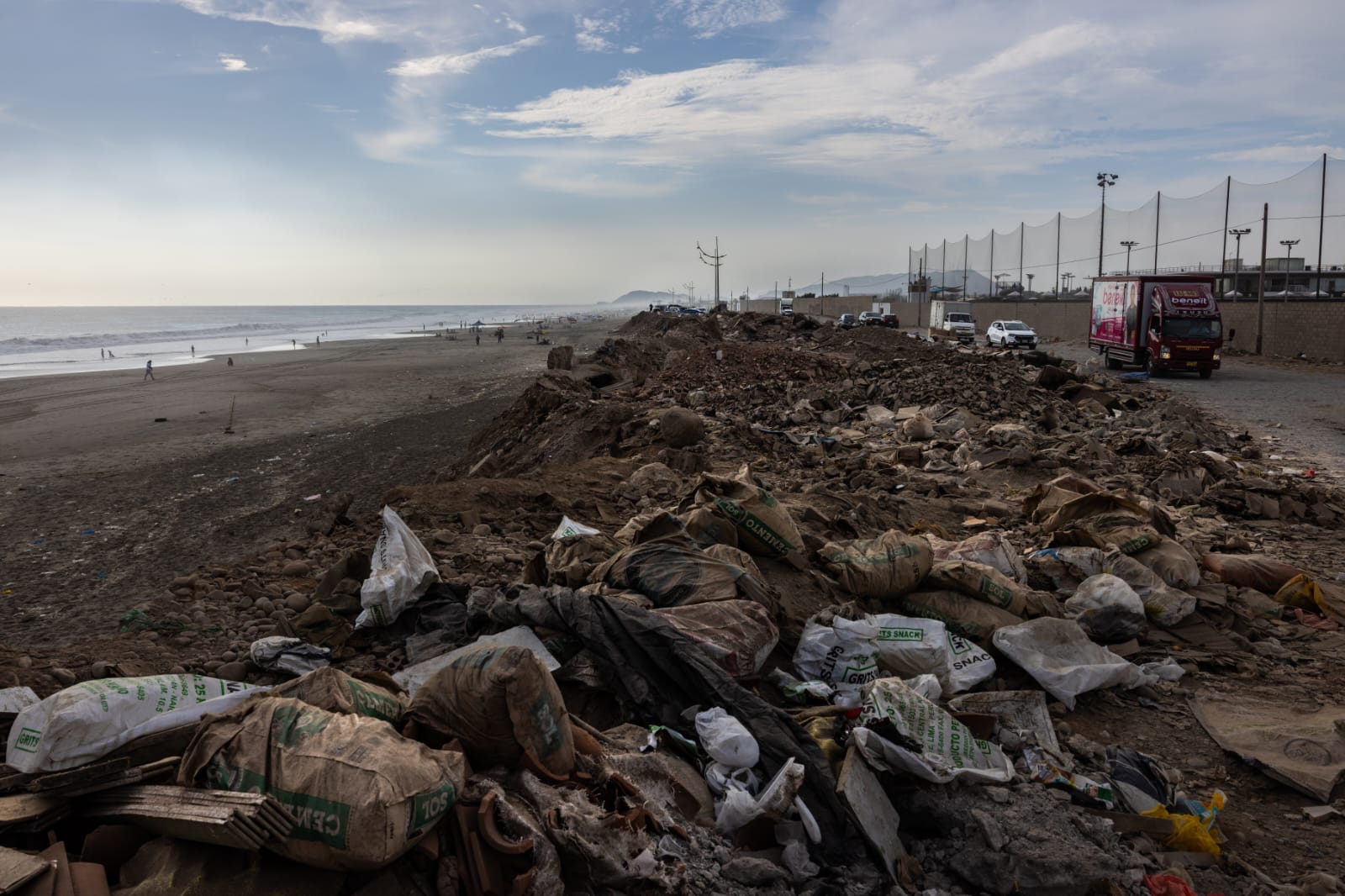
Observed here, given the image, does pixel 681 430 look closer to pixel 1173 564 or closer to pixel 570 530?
pixel 570 530

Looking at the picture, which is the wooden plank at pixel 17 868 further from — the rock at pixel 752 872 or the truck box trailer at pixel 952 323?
the truck box trailer at pixel 952 323

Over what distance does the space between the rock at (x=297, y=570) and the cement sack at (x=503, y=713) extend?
10.2 ft

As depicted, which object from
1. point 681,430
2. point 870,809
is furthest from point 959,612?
point 681,430

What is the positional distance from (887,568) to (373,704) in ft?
10.4

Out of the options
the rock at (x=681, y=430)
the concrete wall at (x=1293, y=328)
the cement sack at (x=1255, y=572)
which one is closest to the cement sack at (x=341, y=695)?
the cement sack at (x=1255, y=572)

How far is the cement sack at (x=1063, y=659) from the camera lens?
4309mm

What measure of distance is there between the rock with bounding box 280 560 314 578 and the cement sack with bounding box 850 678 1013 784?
3907 millimetres

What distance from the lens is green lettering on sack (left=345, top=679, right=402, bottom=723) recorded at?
2.98m

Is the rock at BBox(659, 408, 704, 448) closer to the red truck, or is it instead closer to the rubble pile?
the rubble pile

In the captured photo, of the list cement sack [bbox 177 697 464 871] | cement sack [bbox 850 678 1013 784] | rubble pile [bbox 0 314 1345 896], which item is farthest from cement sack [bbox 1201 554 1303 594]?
cement sack [bbox 177 697 464 871]

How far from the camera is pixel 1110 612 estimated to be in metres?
5.02

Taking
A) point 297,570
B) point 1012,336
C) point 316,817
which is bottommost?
point 297,570

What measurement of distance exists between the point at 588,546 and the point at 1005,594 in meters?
2.48

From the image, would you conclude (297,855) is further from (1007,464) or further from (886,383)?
(886,383)
